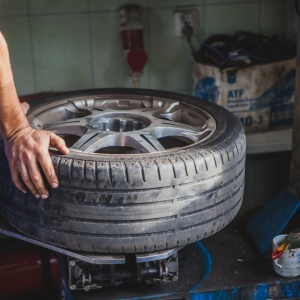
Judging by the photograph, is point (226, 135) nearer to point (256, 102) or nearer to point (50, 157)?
point (50, 157)

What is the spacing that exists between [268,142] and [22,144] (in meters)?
1.66

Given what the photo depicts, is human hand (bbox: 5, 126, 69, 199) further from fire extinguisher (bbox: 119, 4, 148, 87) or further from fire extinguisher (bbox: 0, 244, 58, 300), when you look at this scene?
fire extinguisher (bbox: 119, 4, 148, 87)

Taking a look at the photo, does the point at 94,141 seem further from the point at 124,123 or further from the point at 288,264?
the point at 288,264

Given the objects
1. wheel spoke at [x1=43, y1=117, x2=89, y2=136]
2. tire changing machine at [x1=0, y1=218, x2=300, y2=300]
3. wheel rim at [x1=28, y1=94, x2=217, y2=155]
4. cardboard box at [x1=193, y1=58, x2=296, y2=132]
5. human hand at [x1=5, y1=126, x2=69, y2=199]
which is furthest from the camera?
cardboard box at [x1=193, y1=58, x2=296, y2=132]

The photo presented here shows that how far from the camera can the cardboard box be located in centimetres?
295

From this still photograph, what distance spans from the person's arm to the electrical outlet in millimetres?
1652

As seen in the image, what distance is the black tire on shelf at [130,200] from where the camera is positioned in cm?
158

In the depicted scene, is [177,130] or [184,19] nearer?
[177,130]

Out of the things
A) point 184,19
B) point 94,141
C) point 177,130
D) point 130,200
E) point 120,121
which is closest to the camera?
point 130,200

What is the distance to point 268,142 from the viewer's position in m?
2.98

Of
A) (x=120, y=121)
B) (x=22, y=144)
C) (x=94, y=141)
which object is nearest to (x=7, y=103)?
(x=22, y=144)

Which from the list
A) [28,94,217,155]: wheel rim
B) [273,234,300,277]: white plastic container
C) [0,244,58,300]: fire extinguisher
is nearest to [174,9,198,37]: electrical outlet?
[28,94,217,155]: wheel rim

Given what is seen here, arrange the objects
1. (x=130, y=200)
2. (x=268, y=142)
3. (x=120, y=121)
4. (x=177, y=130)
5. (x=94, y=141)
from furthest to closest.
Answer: (x=268, y=142), (x=120, y=121), (x=177, y=130), (x=94, y=141), (x=130, y=200)

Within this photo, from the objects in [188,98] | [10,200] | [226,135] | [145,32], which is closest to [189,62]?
[145,32]
